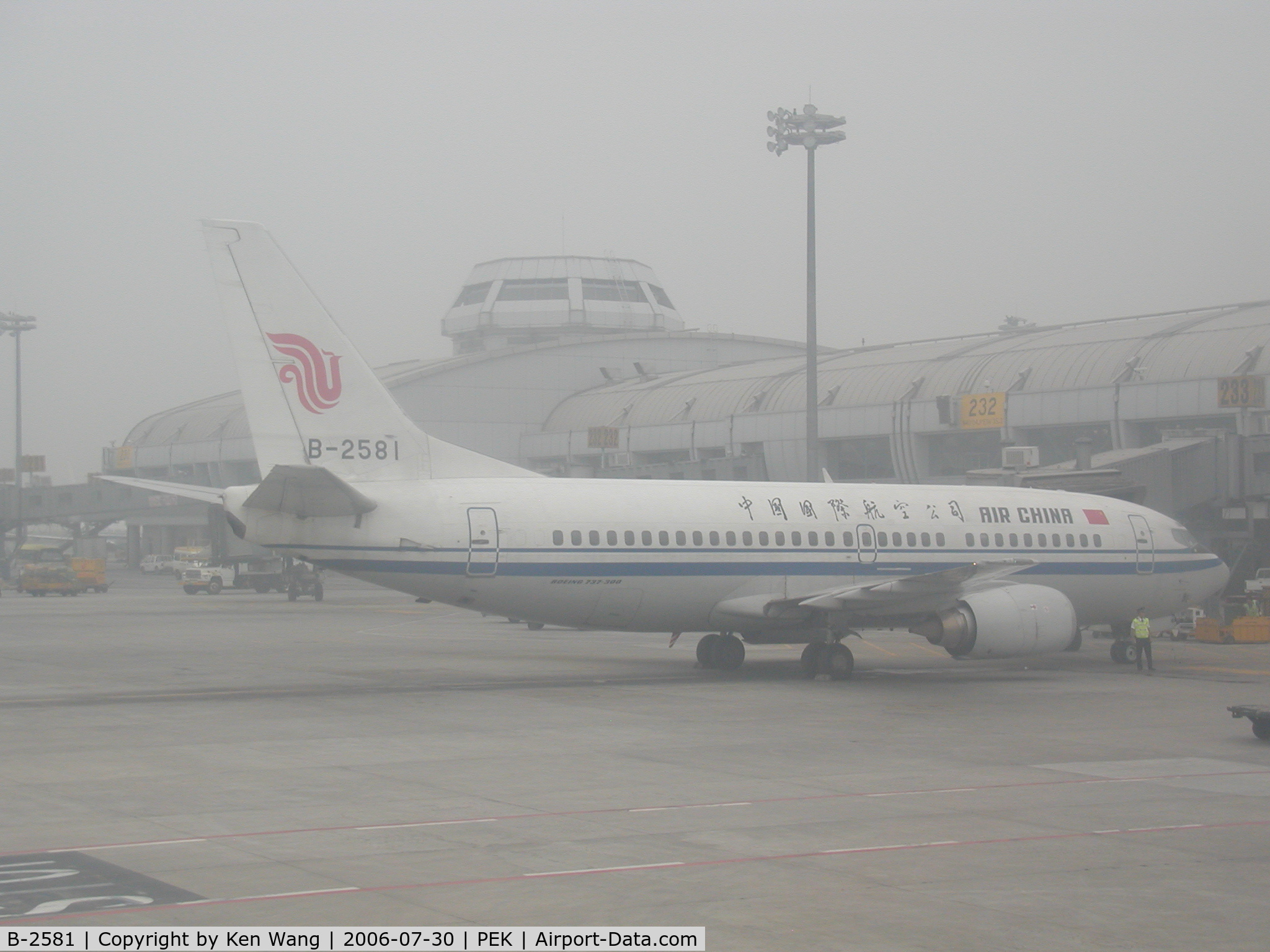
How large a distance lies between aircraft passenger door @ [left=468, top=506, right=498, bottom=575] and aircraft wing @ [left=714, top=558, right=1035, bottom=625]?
4.69 m

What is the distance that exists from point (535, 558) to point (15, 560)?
253 feet

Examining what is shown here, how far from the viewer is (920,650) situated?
3469 centimetres

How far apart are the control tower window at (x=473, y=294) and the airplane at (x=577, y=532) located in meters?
78.5

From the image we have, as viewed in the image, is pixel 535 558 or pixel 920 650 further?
pixel 920 650

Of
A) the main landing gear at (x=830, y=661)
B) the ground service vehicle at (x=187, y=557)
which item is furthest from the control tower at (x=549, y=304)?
the main landing gear at (x=830, y=661)

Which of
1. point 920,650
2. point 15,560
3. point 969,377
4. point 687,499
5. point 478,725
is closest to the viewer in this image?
point 478,725

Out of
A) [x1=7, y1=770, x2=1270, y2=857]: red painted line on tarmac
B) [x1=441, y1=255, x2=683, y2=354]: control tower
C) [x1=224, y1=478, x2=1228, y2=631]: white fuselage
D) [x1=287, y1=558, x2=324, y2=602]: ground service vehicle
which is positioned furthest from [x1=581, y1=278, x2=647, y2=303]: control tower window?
[x1=7, y1=770, x2=1270, y2=857]: red painted line on tarmac

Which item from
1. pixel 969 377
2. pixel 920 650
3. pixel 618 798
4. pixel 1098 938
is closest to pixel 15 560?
pixel 969 377

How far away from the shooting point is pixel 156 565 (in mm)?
101688

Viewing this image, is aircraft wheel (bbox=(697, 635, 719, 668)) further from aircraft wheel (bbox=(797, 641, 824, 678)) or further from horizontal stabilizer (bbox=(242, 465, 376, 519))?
horizontal stabilizer (bbox=(242, 465, 376, 519))

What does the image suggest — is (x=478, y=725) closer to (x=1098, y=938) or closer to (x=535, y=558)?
(x=535, y=558)

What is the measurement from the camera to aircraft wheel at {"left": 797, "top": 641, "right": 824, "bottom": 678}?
25953 millimetres

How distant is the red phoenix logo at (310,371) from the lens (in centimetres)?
2342

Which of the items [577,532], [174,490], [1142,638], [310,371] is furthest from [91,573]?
[1142,638]
